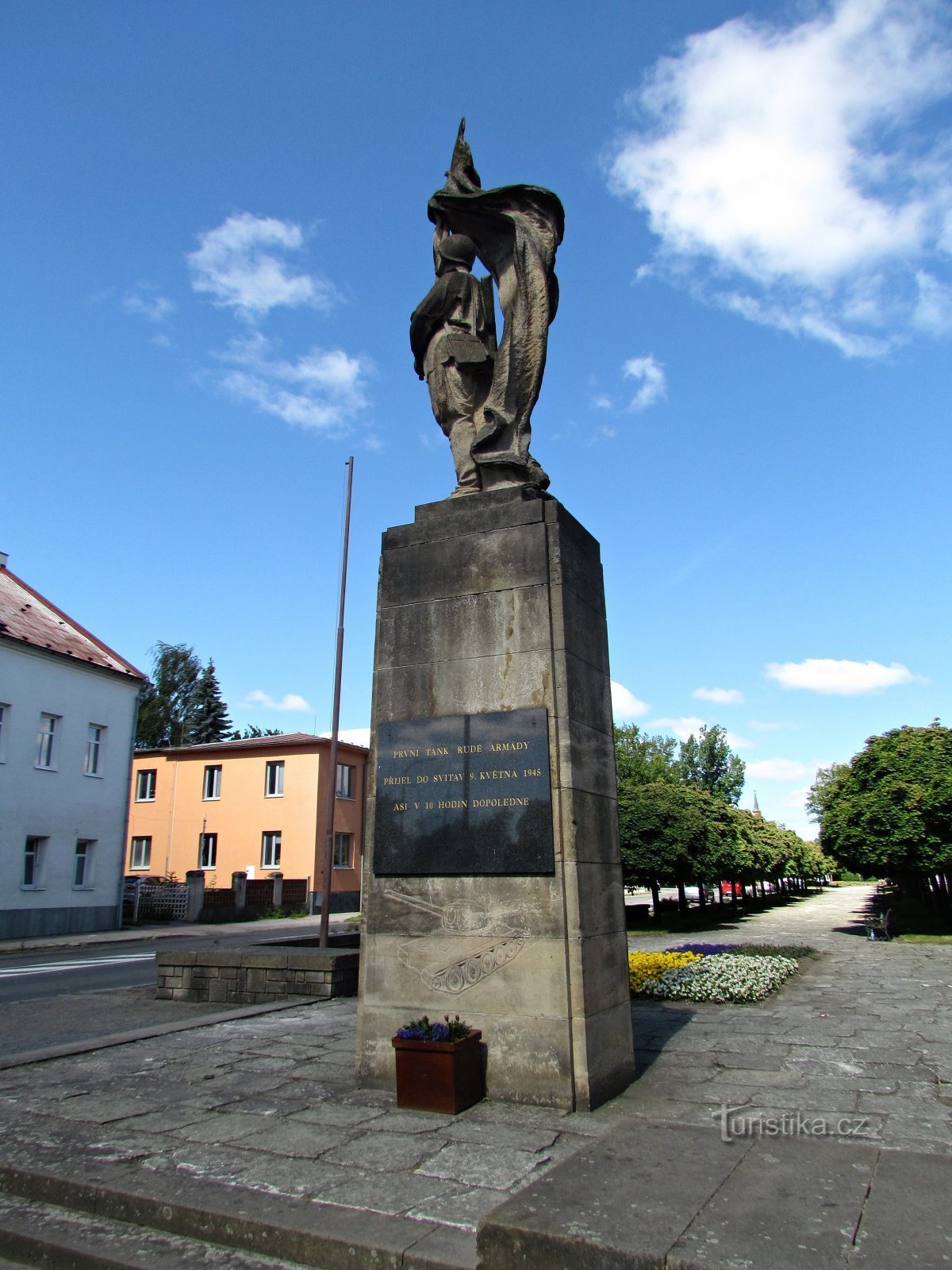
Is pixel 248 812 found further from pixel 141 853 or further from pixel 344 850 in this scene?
pixel 141 853

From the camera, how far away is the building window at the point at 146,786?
42281mm

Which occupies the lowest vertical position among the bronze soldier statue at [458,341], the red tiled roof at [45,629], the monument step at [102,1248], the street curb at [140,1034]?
the monument step at [102,1248]

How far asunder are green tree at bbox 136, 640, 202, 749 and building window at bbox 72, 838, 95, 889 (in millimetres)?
30266

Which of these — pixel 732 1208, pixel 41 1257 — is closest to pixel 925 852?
pixel 732 1208

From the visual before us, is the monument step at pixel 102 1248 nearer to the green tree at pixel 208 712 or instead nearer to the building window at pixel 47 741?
the building window at pixel 47 741

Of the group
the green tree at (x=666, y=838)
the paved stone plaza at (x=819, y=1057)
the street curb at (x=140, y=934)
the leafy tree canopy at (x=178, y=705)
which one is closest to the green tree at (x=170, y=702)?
the leafy tree canopy at (x=178, y=705)

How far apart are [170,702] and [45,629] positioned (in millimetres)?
32398

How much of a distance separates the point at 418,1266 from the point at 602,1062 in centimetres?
250

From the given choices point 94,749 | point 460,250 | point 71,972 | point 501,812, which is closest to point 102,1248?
point 501,812

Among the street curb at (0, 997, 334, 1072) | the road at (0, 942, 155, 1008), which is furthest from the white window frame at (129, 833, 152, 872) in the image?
the street curb at (0, 997, 334, 1072)

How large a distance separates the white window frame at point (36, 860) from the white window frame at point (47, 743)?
215 centimetres

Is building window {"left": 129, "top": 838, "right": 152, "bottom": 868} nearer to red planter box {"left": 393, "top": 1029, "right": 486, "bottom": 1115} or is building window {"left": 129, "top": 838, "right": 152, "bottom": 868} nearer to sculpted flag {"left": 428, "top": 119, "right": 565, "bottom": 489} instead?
sculpted flag {"left": 428, "top": 119, "right": 565, "bottom": 489}

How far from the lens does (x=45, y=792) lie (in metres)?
26.2

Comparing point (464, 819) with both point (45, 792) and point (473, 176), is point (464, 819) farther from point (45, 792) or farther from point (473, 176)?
point (45, 792)
